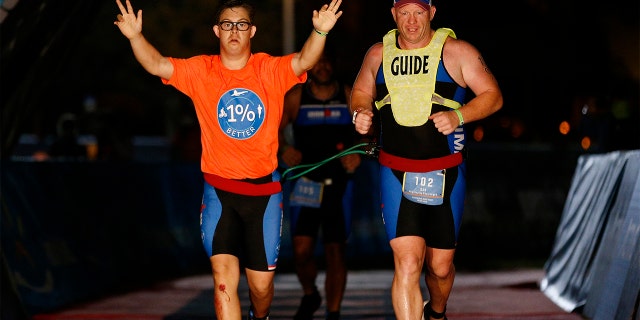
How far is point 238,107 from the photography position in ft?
26.8

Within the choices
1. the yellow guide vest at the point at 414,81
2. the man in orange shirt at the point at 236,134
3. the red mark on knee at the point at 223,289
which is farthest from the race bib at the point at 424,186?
the red mark on knee at the point at 223,289

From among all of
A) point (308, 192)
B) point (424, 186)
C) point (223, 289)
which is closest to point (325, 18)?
point (424, 186)

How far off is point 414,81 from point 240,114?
114 cm

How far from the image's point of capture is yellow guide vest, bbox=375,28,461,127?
27.3 ft

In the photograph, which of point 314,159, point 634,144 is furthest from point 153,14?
point 314,159

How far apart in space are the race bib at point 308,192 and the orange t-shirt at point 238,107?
2368 millimetres

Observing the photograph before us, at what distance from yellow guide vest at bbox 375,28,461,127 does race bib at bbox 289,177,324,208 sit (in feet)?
7.65

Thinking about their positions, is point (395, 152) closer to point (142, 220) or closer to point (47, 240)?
Answer: point (47, 240)

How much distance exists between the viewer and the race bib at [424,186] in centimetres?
849

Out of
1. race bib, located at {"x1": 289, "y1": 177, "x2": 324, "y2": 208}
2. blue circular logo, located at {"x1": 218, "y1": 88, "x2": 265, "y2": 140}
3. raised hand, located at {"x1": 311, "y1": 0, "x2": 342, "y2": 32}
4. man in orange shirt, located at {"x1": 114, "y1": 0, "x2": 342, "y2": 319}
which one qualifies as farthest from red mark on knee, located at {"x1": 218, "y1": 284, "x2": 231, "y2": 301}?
race bib, located at {"x1": 289, "y1": 177, "x2": 324, "y2": 208}

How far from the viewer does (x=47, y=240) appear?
1214 cm

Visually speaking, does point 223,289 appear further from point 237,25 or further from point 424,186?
point 237,25

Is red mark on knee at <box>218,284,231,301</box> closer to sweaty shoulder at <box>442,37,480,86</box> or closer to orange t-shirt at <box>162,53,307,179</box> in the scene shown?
orange t-shirt at <box>162,53,307,179</box>

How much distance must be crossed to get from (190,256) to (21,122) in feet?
15.1
